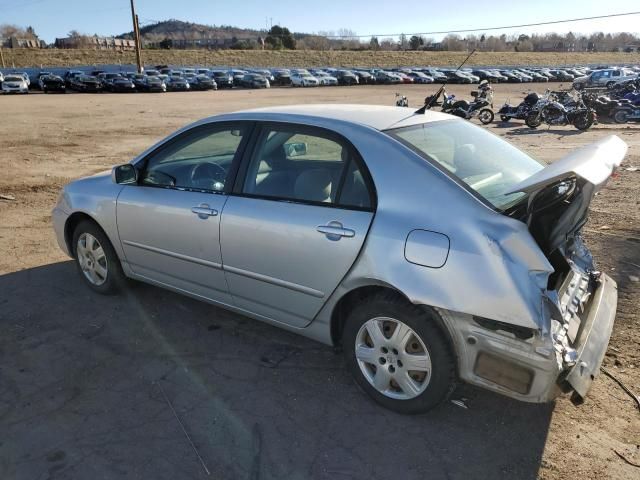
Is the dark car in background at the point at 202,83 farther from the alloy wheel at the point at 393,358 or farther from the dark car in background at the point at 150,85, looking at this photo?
the alloy wheel at the point at 393,358

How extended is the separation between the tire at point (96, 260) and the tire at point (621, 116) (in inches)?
751

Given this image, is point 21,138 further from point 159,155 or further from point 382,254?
point 382,254

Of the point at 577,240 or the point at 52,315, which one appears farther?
the point at 52,315

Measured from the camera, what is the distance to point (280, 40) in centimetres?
10088

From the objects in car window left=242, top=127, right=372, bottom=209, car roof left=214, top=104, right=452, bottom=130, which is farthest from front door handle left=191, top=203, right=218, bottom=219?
car roof left=214, top=104, right=452, bottom=130

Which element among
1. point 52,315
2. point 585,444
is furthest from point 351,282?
point 52,315

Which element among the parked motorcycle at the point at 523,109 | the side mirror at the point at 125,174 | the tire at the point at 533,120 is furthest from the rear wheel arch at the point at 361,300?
the parked motorcycle at the point at 523,109

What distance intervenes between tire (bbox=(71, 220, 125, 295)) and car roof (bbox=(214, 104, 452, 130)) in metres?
1.64

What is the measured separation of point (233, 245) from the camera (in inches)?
131

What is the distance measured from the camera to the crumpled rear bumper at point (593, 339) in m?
2.49

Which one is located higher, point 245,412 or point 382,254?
point 382,254

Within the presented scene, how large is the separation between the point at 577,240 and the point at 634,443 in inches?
49.7

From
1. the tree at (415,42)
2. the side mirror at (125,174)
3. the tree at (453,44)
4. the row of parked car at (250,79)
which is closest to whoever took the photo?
the side mirror at (125,174)

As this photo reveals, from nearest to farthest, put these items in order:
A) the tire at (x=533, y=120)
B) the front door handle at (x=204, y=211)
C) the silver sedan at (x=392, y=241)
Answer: the silver sedan at (x=392, y=241) → the front door handle at (x=204, y=211) → the tire at (x=533, y=120)
